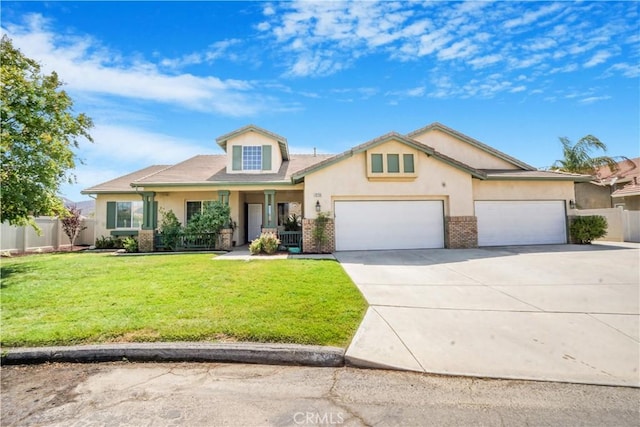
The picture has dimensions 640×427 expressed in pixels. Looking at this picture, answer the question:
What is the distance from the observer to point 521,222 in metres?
14.2

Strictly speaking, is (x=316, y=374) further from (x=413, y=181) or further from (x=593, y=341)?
(x=413, y=181)

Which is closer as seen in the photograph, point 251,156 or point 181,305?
point 181,305

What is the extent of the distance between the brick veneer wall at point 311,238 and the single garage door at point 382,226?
12.4 inches

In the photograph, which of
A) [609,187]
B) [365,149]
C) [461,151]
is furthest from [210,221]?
[609,187]

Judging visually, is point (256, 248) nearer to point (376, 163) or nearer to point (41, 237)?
point (376, 163)

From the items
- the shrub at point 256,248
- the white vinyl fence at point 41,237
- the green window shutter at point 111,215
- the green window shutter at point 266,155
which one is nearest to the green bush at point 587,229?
the shrub at point 256,248

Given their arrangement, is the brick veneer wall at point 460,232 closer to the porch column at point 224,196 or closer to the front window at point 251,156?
the front window at point 251,156

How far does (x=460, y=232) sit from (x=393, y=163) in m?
4.28

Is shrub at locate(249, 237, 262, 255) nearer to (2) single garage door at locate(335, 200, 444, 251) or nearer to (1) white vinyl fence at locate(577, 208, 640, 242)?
(2) single garage door at locate(335, 200, 444, 251)

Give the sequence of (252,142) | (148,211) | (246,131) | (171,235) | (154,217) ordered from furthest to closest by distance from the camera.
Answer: (252,142) < (246,131) < (154,217) < (148,211) < (171,235)

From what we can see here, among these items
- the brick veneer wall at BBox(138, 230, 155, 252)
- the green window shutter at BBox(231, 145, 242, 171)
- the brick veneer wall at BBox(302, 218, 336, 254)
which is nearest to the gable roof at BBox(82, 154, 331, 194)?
the green window shutter at BBox(231, 145, 242, 171)

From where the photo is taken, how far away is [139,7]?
798 cm

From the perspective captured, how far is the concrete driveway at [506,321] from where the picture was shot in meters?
3.50

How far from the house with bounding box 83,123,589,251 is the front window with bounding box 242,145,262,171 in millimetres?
54
